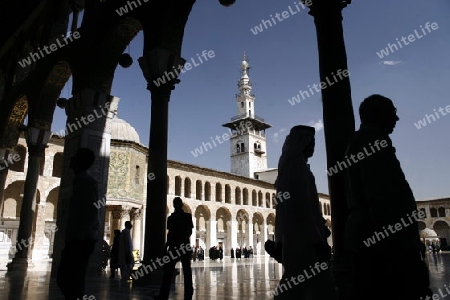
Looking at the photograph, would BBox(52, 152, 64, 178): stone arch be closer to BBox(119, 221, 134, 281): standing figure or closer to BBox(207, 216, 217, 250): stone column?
BBox(207, 216, 217, 250): stone column

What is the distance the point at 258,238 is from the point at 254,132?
17.2 meters

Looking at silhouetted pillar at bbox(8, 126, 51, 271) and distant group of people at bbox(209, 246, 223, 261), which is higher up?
silhouetted pillar at bbox(8, 126, 51, 271)

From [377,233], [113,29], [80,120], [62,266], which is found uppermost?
[113,29]

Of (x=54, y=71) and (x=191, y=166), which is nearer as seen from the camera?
(x=54, y=71)

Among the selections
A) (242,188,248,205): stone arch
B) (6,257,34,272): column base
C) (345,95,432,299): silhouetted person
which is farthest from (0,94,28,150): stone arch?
(242,188,248,205): stone arch

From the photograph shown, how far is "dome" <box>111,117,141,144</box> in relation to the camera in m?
21.7

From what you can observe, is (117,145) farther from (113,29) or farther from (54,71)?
(113,29)

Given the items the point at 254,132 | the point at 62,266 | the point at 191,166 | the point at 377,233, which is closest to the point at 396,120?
the point at 377,233

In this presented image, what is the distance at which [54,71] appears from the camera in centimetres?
955

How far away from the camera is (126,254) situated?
25.1 ft

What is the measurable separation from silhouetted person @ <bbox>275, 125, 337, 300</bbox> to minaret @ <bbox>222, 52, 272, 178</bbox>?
46072 mm

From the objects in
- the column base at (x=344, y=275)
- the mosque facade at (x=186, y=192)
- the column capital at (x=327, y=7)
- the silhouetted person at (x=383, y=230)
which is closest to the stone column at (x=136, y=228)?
the mosque facade at (x=186, y=192)

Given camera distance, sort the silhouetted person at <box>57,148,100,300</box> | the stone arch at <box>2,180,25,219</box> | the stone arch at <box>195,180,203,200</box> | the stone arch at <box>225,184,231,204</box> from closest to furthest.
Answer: the silhouetted person at <box>57,148,100,300</box>
the stone arch at <box>2,180,25,219</box>
the stone arch at <box>195,180,203,200</box>
the stone arch at <box>225,184,231,204</box>

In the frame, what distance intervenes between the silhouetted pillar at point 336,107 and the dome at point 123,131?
1822 cm
